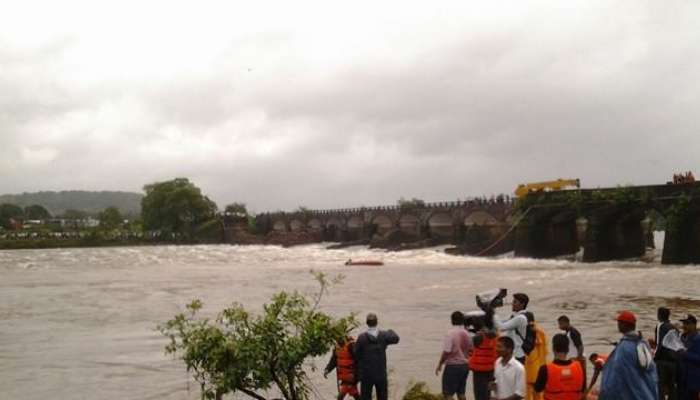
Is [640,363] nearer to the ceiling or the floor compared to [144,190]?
nearer to the floor

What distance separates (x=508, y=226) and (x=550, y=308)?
34.9 m

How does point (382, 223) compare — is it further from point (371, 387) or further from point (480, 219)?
point (371, 387)

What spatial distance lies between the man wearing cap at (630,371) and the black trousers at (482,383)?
2190 mm

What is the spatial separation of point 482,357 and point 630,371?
2322mm

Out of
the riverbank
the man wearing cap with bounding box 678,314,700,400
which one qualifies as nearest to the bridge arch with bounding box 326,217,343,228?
the riverbank

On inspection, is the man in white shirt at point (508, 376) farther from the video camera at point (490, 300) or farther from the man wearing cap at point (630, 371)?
the video camera at point (490, 300)

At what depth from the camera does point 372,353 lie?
866cm

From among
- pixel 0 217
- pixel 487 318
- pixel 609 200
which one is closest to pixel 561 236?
pixel 609 200

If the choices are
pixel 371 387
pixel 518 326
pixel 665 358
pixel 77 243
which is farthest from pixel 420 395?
pixel 77 243

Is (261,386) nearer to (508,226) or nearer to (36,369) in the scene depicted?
(36,369)

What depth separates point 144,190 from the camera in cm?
13450

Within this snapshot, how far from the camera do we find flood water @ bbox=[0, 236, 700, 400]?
14.9 m

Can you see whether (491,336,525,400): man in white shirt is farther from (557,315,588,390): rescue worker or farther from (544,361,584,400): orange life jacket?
(557,315,588,390): rescue worker

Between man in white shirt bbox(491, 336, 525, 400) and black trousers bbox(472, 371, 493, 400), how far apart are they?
1.80 m
